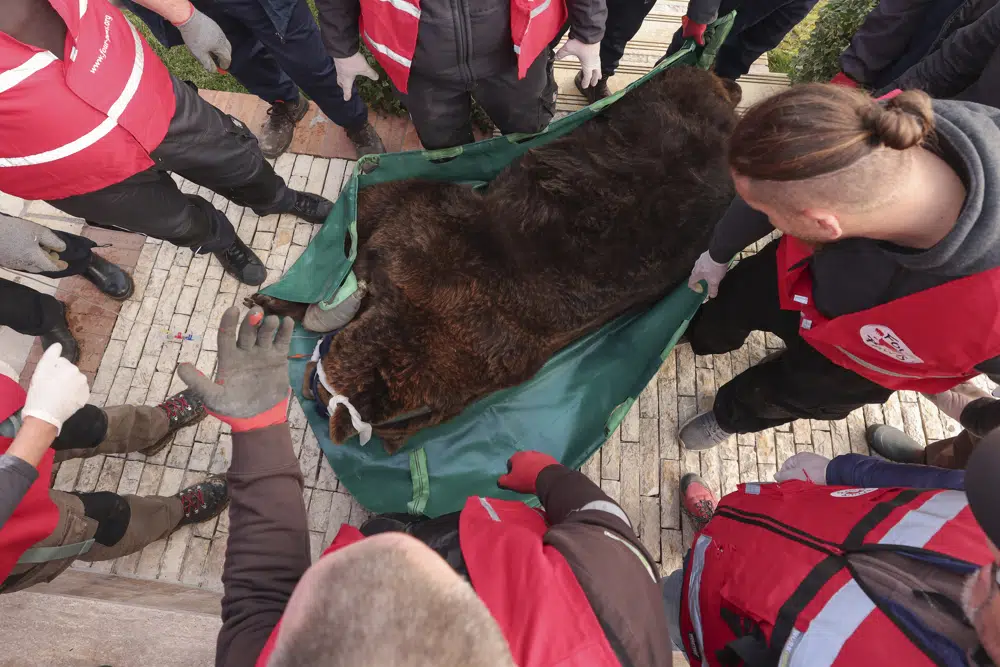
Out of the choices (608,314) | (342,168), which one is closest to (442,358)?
(608,314)

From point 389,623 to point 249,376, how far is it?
105cm

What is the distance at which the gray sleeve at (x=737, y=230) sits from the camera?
70.1 inches

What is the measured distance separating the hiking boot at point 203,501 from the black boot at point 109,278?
1.17m

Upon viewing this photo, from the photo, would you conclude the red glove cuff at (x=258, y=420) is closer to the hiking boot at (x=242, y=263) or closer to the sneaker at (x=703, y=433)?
the hiking boot at (x=242, y=263)

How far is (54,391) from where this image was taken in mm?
1708

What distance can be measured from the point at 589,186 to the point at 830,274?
97 cm

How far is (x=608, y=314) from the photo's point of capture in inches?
90.8

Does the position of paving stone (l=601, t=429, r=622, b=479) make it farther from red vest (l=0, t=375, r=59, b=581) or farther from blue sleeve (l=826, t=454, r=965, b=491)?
red vest (l=0, t=375, r=59, b=581)

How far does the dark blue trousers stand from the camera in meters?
2.56

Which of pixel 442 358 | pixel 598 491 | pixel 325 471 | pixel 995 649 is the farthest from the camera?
pixel 325 471

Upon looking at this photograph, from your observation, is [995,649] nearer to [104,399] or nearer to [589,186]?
[589,186]

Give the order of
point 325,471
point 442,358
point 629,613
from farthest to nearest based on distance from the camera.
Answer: point 325,471 < point 442,358 < point 629,613

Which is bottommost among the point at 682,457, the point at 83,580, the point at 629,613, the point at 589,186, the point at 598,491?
the point at 83,580

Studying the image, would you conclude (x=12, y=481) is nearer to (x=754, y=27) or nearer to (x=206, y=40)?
(x=206, y=40)
